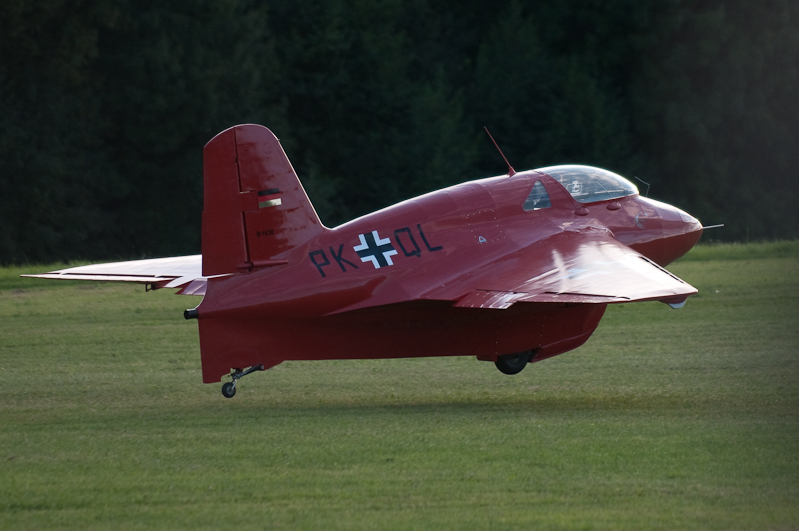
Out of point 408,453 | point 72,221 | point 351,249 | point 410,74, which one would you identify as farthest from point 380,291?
point 410,74

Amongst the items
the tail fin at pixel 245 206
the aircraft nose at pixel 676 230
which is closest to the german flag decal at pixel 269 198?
the tail fin at pixel 245 206

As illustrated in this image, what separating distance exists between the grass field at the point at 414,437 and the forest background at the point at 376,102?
28764mm

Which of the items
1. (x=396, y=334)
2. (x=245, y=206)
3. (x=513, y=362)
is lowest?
(x=513, y=362)

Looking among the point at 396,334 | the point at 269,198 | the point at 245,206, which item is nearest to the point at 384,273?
the point at 396,334

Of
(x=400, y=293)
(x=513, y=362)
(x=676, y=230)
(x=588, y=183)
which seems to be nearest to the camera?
(x=400, y=293)

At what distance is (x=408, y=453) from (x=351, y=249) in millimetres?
2755

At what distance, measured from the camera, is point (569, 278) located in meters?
10.2

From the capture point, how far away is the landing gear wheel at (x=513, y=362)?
12.3 m

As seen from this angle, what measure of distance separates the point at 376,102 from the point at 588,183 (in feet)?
129

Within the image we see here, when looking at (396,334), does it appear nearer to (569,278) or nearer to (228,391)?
(228,391)

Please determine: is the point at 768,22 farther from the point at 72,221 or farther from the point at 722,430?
the point at 722,430

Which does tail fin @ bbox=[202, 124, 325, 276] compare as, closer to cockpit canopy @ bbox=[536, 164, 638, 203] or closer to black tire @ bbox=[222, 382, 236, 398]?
black tire @ bbox=[222, 382, 236, 398]

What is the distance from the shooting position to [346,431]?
9.61 meters

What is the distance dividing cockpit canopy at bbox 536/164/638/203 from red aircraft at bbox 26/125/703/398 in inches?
22.3
